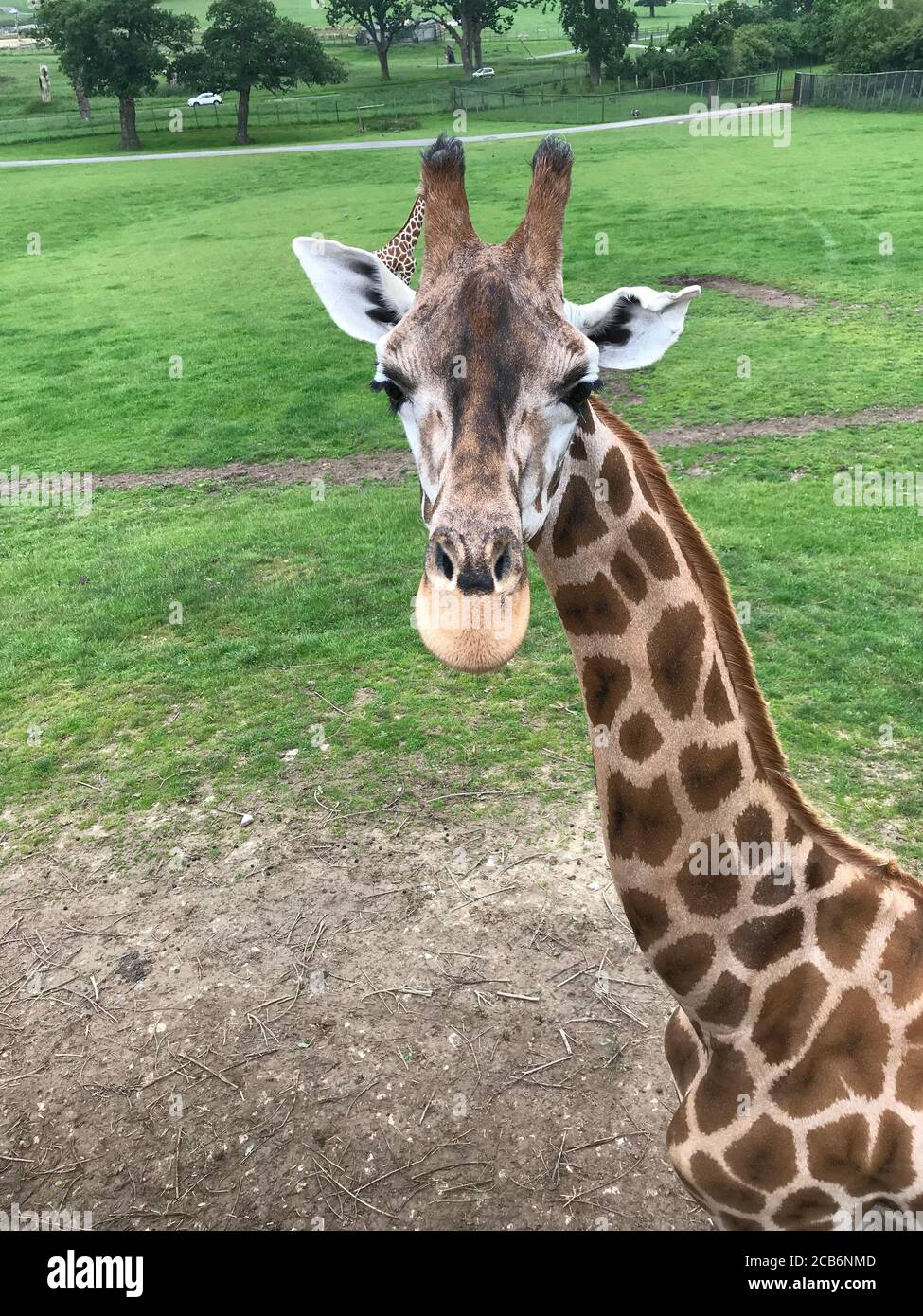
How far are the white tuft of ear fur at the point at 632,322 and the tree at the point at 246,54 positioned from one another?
5618cm

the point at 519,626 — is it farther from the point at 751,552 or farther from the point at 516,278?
the point at 751,552

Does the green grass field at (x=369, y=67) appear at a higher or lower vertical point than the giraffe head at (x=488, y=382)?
higher

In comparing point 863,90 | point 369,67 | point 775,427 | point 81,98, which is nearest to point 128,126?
point 81,98

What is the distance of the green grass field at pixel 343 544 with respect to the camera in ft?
26.0

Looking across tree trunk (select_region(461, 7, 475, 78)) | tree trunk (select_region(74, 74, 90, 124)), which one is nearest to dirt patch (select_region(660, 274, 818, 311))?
tree trunk (select_region(74, 74, 90, 124))

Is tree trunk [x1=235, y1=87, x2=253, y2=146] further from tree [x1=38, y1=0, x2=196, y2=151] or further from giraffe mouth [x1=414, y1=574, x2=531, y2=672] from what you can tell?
giraffe mouth [x1=414, y1=574, x2=531, y2=672]

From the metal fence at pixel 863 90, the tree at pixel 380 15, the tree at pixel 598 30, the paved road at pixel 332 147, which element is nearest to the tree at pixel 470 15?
the tree at pixel 380 15

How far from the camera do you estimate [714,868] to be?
3.31 m

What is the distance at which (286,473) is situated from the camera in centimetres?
1408

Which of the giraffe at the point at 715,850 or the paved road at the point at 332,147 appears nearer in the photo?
the giraffe at the point at 715,850

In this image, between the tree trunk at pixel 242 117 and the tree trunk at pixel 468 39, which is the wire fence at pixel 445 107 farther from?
the tree trunk at pixel 468 39

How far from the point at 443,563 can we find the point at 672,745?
1.24m

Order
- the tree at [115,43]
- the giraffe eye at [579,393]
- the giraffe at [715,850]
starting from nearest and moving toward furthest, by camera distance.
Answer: the giraffe eye at [579,393], the giraffe at [715,850], the tree at [115,43]

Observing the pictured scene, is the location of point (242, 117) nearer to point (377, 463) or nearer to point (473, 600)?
point (377, 463)
